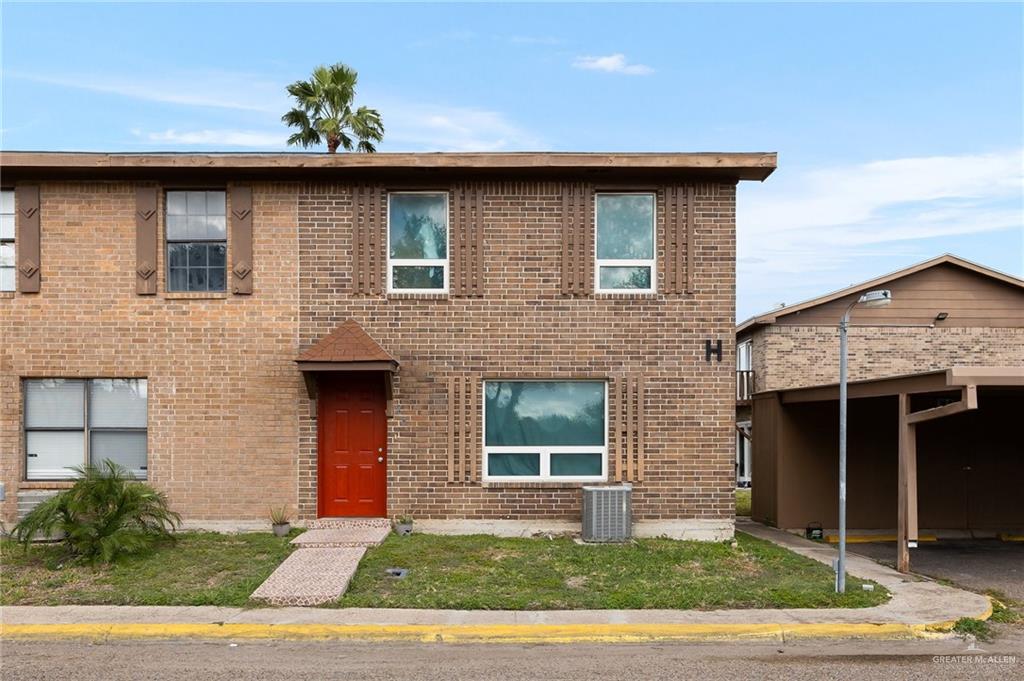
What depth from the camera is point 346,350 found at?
1152cm

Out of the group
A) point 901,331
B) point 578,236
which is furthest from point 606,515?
point 901,331

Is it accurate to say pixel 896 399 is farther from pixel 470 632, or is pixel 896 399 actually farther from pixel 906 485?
pixel 470 632

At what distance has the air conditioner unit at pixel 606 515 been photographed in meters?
11.4

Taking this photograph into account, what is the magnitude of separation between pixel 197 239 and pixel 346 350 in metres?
2.99

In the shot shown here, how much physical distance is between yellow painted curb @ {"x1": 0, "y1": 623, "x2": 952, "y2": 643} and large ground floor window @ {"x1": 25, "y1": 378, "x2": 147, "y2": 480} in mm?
4685

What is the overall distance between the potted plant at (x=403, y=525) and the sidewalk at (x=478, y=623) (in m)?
3.41

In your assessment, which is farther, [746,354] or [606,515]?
[746,354]

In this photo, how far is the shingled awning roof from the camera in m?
11.4

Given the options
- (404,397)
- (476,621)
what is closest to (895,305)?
(404,397)

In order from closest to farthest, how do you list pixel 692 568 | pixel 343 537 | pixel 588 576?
pixel 588 576, pixel 692 568, pixel 343 537

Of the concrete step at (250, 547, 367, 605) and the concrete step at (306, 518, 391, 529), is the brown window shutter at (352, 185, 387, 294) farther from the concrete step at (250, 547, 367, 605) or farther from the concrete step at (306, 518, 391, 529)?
the concrete step at (250, 547, 367, 605)

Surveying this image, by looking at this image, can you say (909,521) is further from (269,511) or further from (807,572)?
(269,511)

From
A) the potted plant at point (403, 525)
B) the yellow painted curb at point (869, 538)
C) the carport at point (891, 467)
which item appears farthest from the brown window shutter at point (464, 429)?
the yellow painted curb at point (869, 538)

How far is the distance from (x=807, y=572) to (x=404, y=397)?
6091 mm
